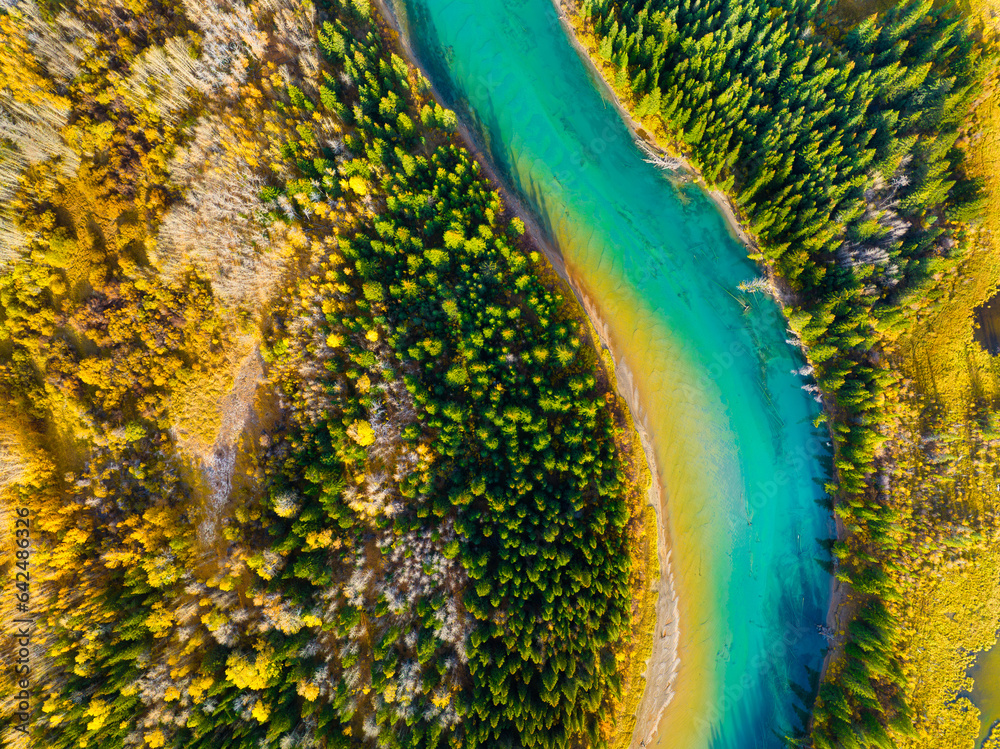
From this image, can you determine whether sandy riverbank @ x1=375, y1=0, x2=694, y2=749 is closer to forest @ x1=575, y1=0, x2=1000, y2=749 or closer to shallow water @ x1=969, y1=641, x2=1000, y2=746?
forest @ x1=575, y1=0, x2=1000, y2=749

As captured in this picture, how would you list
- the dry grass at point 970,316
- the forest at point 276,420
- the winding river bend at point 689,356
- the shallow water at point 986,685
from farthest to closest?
the winding river bend at point 689,356 → the shallow water at point 986,685 → the dry grass at point 970,316 → the forest at point 276,420

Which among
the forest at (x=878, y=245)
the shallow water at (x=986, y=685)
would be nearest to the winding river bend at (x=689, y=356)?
the forest at (x=878, y=245)

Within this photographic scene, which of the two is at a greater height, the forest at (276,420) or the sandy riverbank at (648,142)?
the sandy riverbank at (648,142)

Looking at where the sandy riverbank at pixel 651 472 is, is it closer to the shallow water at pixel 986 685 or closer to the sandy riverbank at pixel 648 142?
the sandy riverbank at pixel 648 142

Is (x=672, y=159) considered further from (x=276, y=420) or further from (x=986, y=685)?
(x=986, y=685)

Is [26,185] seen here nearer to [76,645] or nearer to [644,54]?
[76,645]

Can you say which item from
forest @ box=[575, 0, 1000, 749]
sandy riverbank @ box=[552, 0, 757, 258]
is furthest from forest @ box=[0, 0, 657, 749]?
forest @ box=[575, 0, 1000, 749]

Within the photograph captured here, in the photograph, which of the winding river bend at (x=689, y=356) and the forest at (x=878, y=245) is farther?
the winding river bend at (x=689, y=356)

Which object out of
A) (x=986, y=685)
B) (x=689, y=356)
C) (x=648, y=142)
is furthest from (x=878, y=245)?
(x=986, y=685)
